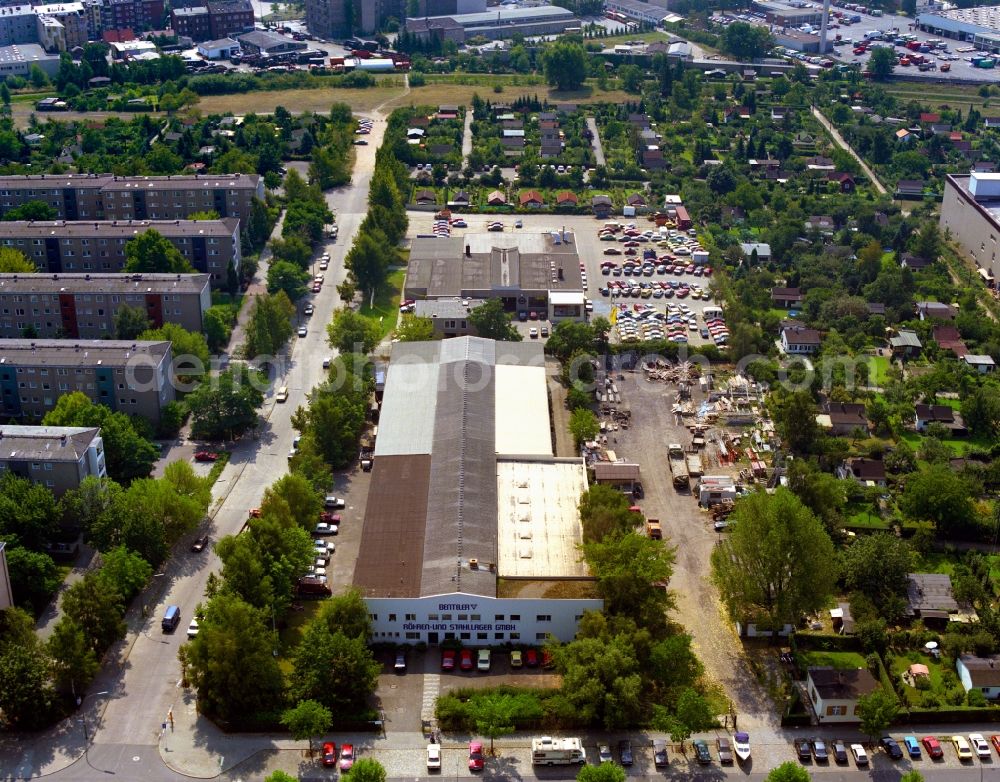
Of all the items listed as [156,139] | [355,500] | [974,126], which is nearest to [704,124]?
[974,126]

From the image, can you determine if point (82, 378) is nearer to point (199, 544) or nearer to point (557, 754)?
point (199, 544)

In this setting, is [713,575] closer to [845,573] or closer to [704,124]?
[845,573]

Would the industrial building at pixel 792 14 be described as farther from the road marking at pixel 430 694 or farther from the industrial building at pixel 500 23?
the road marking at pixel 430 694

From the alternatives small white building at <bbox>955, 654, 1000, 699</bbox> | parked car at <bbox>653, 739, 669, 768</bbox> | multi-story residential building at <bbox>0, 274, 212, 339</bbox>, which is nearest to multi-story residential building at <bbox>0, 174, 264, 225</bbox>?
multi-story residential building at <bbox>0, 274, 212, 339</bbox>

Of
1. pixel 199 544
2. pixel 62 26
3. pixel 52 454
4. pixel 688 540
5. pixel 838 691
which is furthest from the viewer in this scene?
pixel 62 26

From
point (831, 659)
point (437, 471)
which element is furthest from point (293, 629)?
point (831, 659)

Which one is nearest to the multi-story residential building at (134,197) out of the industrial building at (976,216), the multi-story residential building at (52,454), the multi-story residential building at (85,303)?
the multi-story residential building at (85,303)

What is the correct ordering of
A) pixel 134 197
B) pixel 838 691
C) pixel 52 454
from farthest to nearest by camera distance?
pixel 134 197 < pixel 52 454 < pixel 838 691
